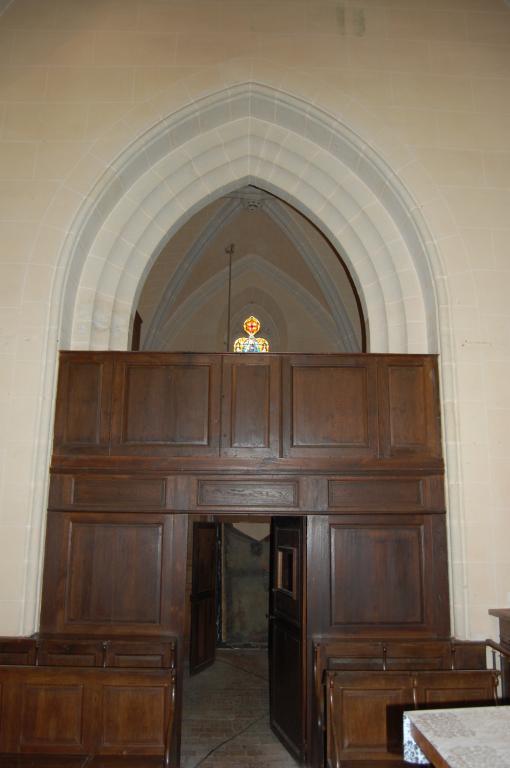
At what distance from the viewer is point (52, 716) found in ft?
13.4

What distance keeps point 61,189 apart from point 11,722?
4459mm

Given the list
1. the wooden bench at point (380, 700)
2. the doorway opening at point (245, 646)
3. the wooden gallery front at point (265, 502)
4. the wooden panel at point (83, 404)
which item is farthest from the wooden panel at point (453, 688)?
the wooden panel at point (83, 404)

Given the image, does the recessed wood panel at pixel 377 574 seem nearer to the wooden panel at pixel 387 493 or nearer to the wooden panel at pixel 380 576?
the wooden panel at pixel 380 576

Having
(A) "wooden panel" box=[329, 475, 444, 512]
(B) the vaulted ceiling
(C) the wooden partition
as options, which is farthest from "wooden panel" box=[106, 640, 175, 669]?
(B) the vaulted ceiling

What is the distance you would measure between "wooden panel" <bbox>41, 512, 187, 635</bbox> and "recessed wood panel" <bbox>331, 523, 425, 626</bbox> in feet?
4.45

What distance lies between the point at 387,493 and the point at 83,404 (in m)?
2.80

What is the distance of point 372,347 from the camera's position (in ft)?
19.7

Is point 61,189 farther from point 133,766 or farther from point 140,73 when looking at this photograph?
point 133,766

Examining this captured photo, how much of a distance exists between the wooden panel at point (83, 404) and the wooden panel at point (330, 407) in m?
1.61

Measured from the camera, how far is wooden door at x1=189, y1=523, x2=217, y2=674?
8273 millimetres

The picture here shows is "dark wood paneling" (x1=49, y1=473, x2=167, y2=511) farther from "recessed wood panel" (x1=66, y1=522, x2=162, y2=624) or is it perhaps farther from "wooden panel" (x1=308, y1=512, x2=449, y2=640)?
"wooden panel" (x1=308, y1=512, x2=449, y2=640)

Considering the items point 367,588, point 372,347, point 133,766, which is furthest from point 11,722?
point 372,347

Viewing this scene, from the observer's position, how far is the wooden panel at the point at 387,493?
17.1 ft

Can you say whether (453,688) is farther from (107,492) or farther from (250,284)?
(250,284)
